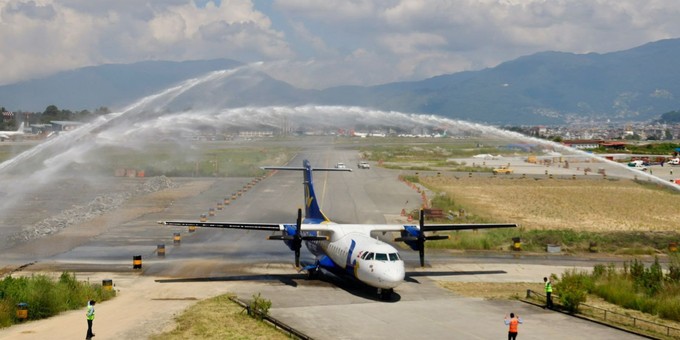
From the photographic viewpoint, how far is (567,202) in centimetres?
8475

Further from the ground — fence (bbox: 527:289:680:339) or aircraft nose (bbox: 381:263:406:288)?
aircraft nose (bbox: 381:263:406:288)

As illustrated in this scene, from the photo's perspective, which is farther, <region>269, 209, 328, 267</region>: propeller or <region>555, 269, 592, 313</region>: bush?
<region>269, 209, 328, 267</region>: propeller

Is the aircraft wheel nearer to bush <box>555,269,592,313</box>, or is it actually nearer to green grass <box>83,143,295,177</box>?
bush <box>555,269,592,313</box>

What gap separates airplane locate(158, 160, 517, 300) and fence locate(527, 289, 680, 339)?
9.15m

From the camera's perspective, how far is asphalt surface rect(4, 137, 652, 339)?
3116 cm

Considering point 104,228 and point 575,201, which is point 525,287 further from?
Answer: point 575,201

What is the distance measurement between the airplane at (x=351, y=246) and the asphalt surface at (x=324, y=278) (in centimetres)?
108

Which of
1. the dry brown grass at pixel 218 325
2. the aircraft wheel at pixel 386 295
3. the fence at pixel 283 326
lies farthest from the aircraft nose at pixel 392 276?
the dry brown grass at pixel 218 325

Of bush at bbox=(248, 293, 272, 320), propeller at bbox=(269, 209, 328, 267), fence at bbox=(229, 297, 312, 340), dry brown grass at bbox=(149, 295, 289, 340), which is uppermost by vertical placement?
propeller at bbox=(269, 209, 328, 267)

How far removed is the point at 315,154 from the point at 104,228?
4163 inches

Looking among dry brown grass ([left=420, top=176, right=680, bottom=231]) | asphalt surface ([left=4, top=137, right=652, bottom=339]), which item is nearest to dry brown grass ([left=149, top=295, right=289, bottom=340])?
asphalt surface ([left=4, top=137, right=652, bottom=339])

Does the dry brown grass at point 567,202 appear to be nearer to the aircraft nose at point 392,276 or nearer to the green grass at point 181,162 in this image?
the aircraft nose at point 392,276

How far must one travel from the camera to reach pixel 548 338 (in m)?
29.5

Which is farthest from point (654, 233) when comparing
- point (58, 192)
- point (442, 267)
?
point (58, 192)
